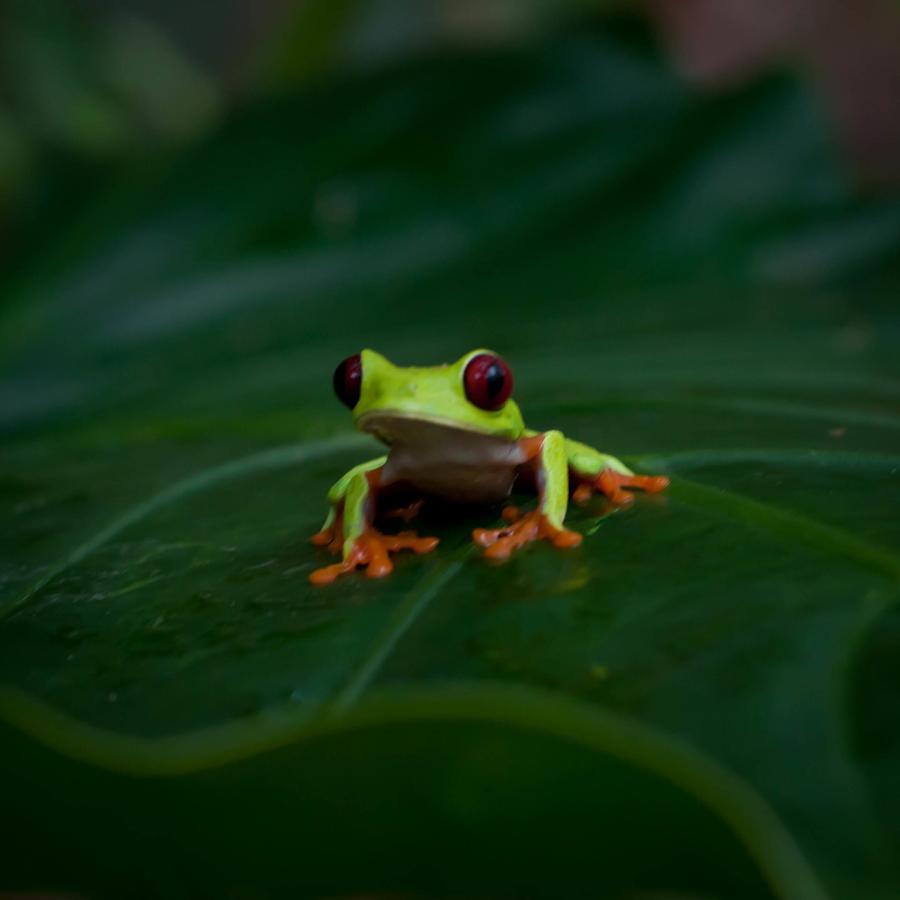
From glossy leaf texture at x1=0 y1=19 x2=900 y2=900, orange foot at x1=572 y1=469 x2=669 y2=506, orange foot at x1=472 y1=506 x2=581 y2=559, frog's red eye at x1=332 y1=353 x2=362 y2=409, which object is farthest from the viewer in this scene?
frog's red eye at x1=332 y1=353 x2=362 y2=409

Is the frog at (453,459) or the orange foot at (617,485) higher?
the frog at (453,459)

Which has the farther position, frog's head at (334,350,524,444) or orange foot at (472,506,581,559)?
frog's head at (334,350,524,444)

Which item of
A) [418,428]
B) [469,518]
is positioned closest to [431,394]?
[418,428]

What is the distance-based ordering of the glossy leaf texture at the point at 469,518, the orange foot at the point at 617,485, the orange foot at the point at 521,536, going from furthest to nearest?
the orange foot at the point at 617,485 → the orange foot at the point at 521,536 → the glossy leaf texture at the point at 469,518

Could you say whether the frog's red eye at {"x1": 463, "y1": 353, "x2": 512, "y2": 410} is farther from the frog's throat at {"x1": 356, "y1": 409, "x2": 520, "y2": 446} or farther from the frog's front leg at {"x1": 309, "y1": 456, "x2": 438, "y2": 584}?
the frog's front leg at {"x1": 309, "y1": 456, "x2": 438, "y2": 584}

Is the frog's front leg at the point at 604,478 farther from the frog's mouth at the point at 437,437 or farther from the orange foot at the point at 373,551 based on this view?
the orange foot at the point at 373,551

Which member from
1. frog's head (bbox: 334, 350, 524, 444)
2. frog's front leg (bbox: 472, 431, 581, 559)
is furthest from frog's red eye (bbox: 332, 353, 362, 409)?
frog's front leg (bbox: 472, 431, 581, 559)

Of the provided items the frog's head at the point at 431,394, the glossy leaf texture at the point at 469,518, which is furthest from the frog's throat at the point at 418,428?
the glossy leaf texture at the point at 469,518

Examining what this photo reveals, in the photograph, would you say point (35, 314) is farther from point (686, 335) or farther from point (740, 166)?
point (740, 166)
